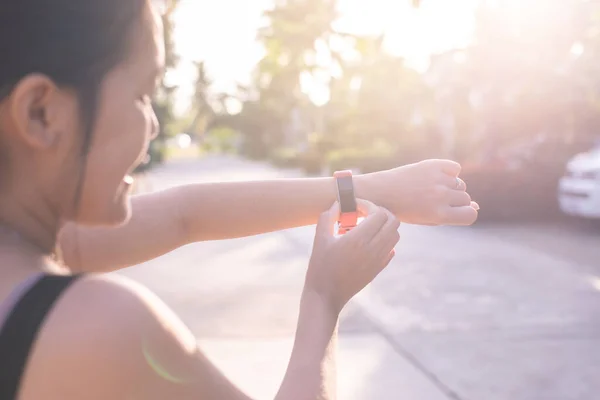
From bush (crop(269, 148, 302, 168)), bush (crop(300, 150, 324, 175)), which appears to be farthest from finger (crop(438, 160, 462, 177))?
bush (crop(269, 148, 302, 168))

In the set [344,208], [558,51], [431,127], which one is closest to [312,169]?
[431,127]

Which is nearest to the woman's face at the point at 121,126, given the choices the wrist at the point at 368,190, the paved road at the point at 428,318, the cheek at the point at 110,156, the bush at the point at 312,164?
the cheek at the point at 110,156

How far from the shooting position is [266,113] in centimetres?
5184

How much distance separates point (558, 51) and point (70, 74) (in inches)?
851

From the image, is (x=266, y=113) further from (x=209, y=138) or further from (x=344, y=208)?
(x=344, y=208)

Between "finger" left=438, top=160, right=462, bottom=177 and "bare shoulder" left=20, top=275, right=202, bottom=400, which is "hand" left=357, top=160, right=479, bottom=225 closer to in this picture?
"finger" left=438, top=160, right=462, bottom=177

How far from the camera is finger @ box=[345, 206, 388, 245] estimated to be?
48.8 inches

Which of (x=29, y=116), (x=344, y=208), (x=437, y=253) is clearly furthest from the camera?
(x=437, y=253)

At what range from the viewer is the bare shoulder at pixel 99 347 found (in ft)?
2.61

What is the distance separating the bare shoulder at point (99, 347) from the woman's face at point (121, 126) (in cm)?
21

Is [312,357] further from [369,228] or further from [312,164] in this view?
[312,164]

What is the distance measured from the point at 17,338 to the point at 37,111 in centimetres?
31

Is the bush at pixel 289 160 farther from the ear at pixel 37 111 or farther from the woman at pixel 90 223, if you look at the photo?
the ear at pixel 37 111

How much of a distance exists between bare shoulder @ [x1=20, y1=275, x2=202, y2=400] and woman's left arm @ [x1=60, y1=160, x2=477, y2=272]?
27.8 inches
